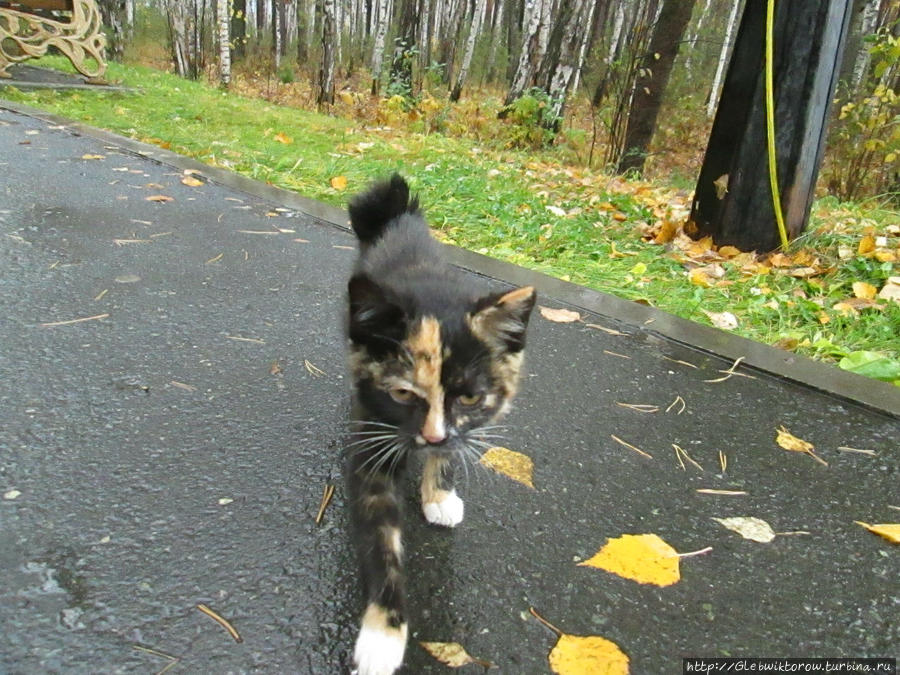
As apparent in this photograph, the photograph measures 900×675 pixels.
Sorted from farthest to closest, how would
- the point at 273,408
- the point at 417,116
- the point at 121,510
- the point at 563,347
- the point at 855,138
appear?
the point at 417,116 < the point at 855,138 < the point at 563,347 < the point at 273,408 < the point at 121,510

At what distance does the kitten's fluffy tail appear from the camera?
322 cm

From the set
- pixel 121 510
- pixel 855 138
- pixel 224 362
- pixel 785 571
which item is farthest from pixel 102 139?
pixel 855 138

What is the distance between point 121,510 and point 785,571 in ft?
7.13

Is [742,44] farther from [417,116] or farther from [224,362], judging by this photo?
[417,116]

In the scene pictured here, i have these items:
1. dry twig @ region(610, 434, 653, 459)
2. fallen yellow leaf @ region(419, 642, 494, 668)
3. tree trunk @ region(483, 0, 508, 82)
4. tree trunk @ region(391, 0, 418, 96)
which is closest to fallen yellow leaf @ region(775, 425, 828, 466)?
dry twig @ region(610, 434, 653, 459)

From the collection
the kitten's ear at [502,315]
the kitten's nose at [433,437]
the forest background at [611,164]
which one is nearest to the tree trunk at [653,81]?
the forest background at [611,164]

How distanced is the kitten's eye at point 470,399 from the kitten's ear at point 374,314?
285 mm

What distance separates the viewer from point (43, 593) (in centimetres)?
167

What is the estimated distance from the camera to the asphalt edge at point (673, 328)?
10.6 feet

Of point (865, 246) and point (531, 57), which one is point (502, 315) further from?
point (531, 57)

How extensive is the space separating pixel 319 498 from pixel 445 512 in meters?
0.44

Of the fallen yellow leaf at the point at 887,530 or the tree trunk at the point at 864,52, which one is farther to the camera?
the tree trunk at the point at 864,52

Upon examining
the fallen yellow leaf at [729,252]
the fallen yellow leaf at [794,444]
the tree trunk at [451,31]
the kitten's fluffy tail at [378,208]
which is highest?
the tree trunk at [451,31]

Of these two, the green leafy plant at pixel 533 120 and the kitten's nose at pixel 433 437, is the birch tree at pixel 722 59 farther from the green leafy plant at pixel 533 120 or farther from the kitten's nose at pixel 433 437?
the kitten's nose at pixel 433 437
